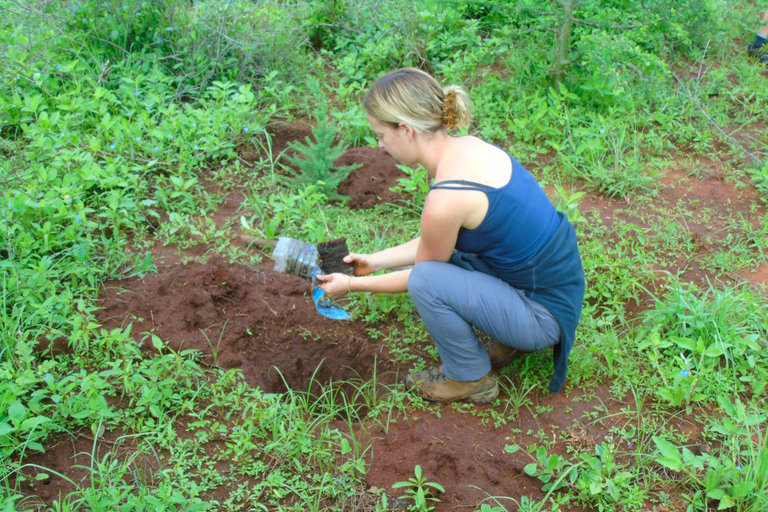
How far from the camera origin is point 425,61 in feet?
16.4

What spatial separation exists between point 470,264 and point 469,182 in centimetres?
48

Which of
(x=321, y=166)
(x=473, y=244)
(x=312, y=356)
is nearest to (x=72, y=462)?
(x=312, y=356)

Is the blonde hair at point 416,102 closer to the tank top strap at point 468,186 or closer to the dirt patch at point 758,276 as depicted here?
the tank top strap at point 468,186

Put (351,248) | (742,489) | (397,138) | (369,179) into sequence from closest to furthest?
(742,489)
(397,138)
(351,248)
(369,179)

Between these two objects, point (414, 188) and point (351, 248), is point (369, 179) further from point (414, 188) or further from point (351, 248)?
point (351, 248)

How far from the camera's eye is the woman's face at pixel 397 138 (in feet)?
7.66

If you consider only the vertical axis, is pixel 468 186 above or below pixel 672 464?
above

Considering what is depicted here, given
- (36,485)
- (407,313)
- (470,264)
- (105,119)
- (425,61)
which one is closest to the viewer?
(36,485)

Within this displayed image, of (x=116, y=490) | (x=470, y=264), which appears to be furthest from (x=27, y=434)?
(x=470, y=264)

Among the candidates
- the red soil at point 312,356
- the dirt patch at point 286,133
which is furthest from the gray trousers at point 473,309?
the dirt patch at point 286,133

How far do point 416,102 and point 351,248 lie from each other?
140 cm

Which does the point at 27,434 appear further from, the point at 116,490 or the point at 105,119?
the point at 105,119

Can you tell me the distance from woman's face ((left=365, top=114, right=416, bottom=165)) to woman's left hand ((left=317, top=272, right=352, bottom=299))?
0.59 meters

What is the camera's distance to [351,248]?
3531 millimetres
